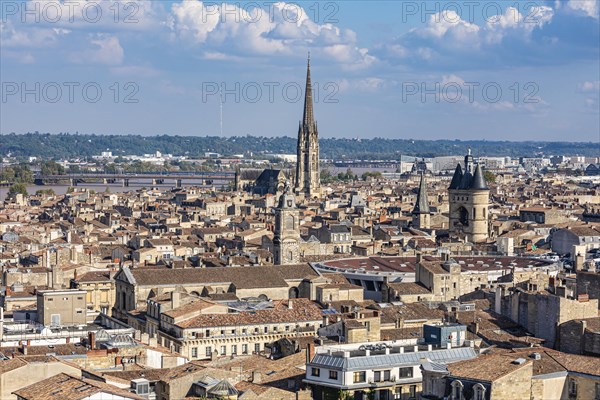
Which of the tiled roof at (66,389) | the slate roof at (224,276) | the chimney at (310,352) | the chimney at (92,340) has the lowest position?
the slate roof at (224,276)

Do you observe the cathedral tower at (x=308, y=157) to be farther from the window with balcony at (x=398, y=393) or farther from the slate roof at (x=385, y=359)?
the window with balcony at (x=398, y=393)

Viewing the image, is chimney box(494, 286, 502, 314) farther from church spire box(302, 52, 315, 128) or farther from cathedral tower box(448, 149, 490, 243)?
church spire box(302, 52, 315, 128)

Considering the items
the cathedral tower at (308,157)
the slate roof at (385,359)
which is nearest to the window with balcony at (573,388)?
the slate roof at (385,359)

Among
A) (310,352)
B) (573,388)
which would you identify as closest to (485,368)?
(573,388)

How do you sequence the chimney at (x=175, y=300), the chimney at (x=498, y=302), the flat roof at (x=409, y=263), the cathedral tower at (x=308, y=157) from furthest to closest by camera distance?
the cathedral tower at (x=308, y=157) < the flat roof at (x=409, y=263) < the chimney at (x=175, y=300) < the chimney at (x=498, y=302)

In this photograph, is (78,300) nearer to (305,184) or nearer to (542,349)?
(542,349)
